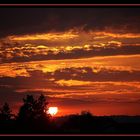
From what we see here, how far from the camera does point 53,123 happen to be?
319cm

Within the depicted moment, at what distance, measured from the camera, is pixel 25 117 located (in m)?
3.41

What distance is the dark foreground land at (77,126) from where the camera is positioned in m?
2.88

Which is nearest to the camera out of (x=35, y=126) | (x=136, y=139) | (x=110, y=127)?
(x=136, y=139)

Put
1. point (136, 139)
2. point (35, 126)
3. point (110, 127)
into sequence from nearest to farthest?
point (136, 139)
point (110, 127)
point (35, 126)

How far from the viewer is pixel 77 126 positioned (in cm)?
324

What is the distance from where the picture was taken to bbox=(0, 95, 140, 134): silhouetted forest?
2.90 m

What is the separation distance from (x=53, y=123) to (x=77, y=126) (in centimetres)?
24

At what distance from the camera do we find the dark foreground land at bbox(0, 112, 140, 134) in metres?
2.88

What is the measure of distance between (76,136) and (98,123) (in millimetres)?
500

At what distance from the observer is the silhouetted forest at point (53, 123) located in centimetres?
290
